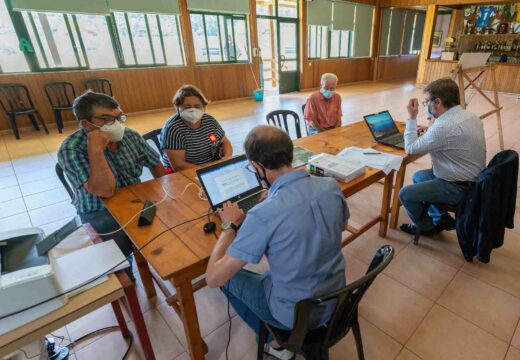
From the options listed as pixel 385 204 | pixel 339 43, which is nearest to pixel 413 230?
pixel 385 204

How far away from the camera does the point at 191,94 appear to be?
2004 millimetres

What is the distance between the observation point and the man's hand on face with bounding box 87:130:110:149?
57.9 inches

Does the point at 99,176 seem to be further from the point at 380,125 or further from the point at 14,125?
the point at 14,125

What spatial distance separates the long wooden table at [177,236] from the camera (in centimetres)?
104

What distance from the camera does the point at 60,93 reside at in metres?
5.71

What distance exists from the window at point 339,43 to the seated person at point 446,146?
28.6 ft

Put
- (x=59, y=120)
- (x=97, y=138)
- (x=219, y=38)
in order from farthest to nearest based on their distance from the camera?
1. (x=219, y=38)
2. (x=59, y=120)
3. (x=97, y=138)

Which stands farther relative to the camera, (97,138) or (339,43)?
(339,43)

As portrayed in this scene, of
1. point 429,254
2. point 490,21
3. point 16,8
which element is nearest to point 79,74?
point 16,8

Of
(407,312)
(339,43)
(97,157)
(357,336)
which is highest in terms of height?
(339,43)

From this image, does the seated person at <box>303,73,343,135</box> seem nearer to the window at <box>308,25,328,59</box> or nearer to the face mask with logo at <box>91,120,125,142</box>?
the face mask with logo at <box>91,120,125,142</box>

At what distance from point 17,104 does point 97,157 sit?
5399mm

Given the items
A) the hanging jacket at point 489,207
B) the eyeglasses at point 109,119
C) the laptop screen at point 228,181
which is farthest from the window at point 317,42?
the laptop screen at point 228,181

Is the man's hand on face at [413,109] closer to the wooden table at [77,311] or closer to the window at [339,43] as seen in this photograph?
the wooden table at [77,311]
